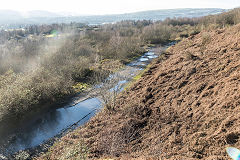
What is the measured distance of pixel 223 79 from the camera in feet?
44.3

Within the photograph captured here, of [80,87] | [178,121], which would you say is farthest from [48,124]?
[178,121]

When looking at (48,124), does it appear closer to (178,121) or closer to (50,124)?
(50,124)

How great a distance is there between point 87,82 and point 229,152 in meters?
23.6

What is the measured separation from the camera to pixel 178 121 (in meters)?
12.0

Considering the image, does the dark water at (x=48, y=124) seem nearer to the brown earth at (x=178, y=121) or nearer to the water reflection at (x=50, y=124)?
the water reflection at (x=50, y=124)

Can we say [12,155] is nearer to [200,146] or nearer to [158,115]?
[158,115]

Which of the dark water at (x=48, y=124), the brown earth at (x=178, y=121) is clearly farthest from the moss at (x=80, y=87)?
the brown earth at (x=178, y=121)

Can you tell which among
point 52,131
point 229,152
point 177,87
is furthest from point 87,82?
point 229,152

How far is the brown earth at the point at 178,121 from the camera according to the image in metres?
8.88

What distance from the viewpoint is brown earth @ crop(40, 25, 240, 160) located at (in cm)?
888

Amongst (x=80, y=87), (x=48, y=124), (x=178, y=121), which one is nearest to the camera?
(x=178, y=121)

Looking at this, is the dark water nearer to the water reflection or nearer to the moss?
the water reflection

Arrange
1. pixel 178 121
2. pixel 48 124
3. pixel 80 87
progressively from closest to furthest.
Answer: pixel 178 121
pixel 48 124
pixel 80 87

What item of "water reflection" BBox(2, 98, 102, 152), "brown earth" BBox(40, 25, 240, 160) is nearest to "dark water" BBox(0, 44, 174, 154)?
"water reflection" BBox(2, 98, 102, 152)
